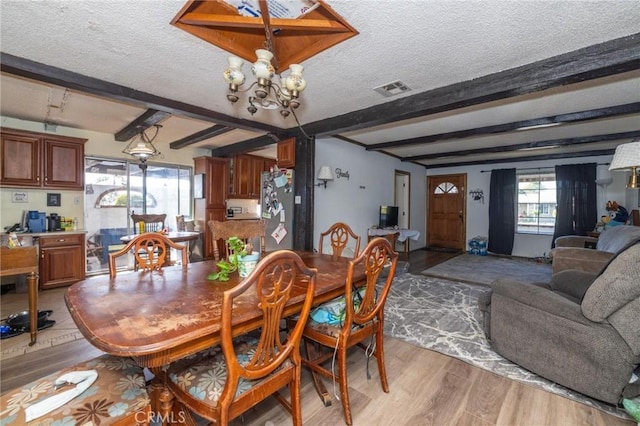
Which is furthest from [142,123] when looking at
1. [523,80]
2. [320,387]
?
[523,80]

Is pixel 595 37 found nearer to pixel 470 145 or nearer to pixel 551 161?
pixel 470 145

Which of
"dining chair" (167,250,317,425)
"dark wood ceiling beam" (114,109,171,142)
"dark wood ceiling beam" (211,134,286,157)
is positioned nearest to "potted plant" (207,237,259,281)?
"dining chair" (167,250,317,425)

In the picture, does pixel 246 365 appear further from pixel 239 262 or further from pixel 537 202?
pixel 537 202

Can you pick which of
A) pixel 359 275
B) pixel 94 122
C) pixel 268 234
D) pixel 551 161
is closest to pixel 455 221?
pixel 551 161

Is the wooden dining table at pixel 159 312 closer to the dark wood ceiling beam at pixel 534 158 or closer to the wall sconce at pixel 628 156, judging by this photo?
the wall sconce at pixel 628 156

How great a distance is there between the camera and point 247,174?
6324 millimetres

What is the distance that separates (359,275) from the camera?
1859 millimetres

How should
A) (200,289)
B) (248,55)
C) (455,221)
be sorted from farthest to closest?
(455,221) → (248,55) → (200,289)

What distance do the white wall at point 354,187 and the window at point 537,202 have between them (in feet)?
8.37

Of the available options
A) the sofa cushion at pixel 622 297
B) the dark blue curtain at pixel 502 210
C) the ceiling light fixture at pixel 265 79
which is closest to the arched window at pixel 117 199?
the ceiling light fixture at pixel 265 79

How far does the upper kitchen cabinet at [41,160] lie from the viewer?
12.1 ft

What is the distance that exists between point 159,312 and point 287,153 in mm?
3304

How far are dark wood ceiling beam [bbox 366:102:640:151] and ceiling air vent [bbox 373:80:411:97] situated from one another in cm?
210

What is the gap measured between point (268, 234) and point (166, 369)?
3.38 metres
